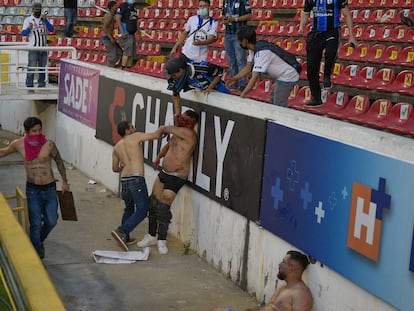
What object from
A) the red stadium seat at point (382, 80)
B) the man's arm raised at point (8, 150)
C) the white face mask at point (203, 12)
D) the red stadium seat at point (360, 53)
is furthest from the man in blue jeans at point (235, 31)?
the man's arm raised at point (8, 150)

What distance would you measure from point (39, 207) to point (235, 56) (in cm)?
419

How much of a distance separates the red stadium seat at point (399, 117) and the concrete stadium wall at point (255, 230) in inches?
76.4

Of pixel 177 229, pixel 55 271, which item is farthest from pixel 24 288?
pixel 177 229

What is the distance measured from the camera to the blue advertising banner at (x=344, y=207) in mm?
6031

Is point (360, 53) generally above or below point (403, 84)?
above

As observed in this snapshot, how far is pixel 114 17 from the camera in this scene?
15.5m

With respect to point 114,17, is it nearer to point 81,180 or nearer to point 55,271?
point 81,180

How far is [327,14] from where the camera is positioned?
9.17 meters

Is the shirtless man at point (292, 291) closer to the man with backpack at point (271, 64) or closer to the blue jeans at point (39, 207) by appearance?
the man with backpack at point (271, 64)

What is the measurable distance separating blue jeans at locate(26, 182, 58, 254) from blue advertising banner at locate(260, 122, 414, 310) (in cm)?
255

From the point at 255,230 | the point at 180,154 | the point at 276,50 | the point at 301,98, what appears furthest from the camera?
the point at 301,98

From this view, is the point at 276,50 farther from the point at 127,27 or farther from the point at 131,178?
the point at 127,27

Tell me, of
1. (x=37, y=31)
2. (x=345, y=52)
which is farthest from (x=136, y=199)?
(x=37, y=31)

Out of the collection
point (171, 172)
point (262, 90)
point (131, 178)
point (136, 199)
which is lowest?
point (136, 199)
